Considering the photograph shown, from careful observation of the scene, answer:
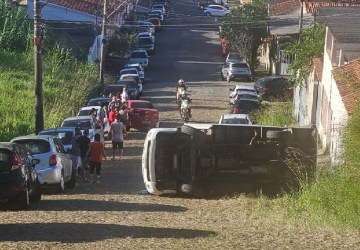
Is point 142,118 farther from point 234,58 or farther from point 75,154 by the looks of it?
point 234,58

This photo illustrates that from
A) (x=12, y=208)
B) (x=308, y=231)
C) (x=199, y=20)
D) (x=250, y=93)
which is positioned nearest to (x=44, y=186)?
(x=12, y=208)

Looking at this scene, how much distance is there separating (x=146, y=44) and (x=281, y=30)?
588 inches

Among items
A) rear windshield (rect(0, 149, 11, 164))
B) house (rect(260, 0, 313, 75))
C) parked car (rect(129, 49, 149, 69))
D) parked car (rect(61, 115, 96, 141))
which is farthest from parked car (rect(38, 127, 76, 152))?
parked car (rect(129, 49, 149, 69))

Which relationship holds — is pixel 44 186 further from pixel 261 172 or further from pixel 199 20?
pixel 199 20

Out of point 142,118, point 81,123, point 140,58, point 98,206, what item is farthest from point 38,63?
point 140,58

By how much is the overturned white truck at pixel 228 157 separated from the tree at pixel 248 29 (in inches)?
1760

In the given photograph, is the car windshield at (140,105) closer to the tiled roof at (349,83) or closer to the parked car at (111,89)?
the parked car at (111,89)

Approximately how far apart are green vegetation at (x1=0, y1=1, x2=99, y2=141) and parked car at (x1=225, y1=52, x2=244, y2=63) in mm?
10731

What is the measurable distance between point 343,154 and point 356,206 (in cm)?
238

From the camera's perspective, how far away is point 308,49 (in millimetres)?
41469

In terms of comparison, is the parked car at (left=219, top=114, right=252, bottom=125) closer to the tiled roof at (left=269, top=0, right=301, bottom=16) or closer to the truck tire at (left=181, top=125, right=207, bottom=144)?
the truck tire at (left=181, top=125, right=207, bottom=144)

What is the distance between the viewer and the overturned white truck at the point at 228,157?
2178cm

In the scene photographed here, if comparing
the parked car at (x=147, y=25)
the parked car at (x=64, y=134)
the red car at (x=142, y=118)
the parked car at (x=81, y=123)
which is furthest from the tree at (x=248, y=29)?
the parked car at (x=64, y=134)

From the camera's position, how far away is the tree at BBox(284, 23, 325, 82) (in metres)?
40.9
